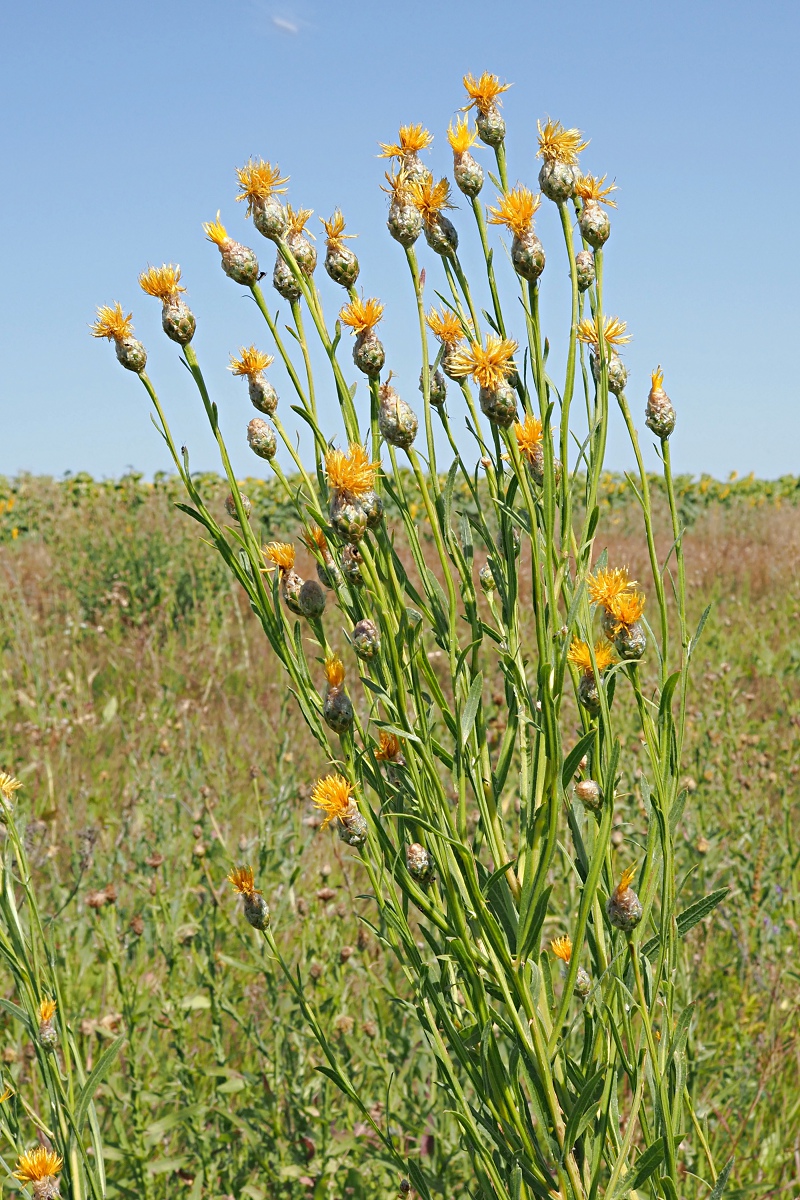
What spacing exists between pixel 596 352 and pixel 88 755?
3557 mm

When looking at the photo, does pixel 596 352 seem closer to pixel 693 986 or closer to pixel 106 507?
pixel 693 986

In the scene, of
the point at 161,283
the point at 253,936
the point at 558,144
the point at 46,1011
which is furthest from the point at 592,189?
the point at 253,936

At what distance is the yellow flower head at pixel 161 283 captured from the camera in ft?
3.61

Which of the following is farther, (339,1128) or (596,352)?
(339,1128)

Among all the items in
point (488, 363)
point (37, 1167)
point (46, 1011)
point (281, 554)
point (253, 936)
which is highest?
point (488, 363)

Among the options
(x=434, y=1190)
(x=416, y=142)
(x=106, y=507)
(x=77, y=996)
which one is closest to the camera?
(x=416, y=142)

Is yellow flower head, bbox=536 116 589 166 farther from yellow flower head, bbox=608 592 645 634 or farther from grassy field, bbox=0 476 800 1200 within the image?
grassy field, bbox=0 476 800 1200

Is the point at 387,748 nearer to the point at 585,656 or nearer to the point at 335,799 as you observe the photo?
the point at 335,799

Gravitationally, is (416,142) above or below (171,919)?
above

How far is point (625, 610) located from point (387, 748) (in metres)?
0.29

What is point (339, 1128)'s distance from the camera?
6.60 ft

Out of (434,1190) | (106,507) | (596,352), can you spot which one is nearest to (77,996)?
(434,1190)

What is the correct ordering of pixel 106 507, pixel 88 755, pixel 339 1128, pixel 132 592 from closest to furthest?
pixel 339 1128 → pixel 88 755 → pixel 132 592 → pixel 106 507

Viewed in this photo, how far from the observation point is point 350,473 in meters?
0.92
